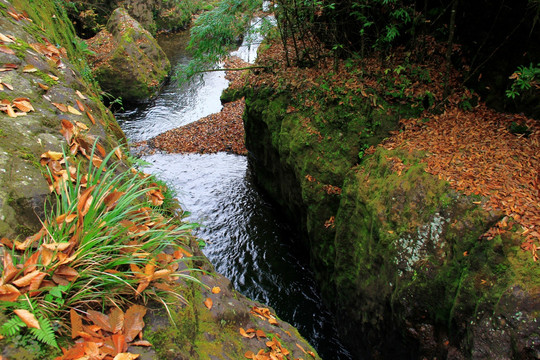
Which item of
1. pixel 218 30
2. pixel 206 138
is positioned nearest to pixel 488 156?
pixel 218 30

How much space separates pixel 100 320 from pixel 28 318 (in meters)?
0.33

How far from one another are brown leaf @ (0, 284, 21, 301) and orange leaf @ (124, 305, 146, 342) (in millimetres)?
554

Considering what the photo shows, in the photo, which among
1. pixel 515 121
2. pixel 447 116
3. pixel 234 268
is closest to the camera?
pixel 515 121

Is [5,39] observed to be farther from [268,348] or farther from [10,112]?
[268,348]

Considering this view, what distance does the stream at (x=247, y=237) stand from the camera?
5.25 metres

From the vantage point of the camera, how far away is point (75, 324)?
155 centimetres

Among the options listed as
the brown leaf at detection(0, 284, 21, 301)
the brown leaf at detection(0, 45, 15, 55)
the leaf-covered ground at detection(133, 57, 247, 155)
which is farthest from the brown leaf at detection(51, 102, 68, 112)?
the leaf-covered ground at detection(133, 57, 247, 155)

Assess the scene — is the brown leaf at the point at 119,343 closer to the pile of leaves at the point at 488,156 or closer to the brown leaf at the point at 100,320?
the brown leaf at the point at 100,320

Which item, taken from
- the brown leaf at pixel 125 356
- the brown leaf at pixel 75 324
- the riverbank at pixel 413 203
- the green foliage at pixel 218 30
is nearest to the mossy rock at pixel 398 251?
the riverbank at pixel 413 203

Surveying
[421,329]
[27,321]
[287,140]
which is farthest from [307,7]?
[27,321]

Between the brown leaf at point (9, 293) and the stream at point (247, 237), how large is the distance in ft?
10.9

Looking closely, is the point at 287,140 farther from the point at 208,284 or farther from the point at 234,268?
the point at 208,284

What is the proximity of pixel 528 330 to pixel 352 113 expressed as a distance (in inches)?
155

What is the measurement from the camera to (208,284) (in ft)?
8.83
